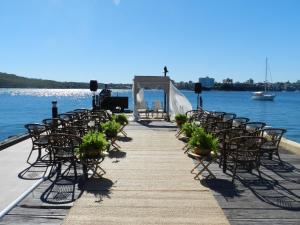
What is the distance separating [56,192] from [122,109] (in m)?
18.4

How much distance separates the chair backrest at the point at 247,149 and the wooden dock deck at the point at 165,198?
0.40 m

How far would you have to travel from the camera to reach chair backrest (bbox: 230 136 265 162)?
696 centimetres

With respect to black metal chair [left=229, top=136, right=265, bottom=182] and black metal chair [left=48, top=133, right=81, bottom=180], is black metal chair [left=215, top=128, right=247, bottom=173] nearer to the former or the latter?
black metal chair [left=229, top=136, right=265, bottom=182]

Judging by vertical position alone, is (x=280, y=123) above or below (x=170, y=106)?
below

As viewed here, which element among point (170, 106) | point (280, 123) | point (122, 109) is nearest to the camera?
point (170, 106)

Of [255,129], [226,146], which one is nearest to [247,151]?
[226,146]

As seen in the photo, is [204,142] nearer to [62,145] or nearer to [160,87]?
[62,145]

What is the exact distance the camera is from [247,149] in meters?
7.17

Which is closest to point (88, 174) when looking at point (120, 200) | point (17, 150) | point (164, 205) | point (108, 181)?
point (108, 181)

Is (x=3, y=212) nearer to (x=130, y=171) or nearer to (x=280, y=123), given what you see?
(x=130, y=171)

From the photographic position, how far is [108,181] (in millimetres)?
6887

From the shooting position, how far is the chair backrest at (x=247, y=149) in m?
6.96

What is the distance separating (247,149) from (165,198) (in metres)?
2.13

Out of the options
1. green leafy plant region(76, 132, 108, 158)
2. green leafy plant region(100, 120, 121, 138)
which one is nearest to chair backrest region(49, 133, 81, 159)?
green leafy plant region(76, 132, 108, 158)
